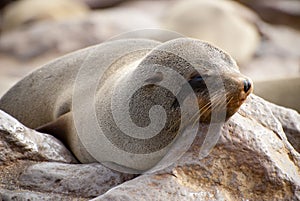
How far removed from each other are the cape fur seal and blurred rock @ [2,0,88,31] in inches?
317

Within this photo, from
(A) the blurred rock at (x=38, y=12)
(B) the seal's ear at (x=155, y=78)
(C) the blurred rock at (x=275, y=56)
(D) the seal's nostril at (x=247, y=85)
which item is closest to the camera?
(D) the seal's nostril at (x=247, y=85)

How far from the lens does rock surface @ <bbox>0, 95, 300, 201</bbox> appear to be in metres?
3.49

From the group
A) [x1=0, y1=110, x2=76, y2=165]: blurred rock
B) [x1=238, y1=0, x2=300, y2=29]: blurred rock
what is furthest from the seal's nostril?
[x1=238, y1=0, x2=300, y2=29]: blurred rock

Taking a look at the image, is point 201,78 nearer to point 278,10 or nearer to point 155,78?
point 155,78

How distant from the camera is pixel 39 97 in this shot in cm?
476

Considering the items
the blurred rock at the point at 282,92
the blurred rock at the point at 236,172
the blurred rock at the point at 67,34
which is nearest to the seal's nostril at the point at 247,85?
the blurred rock at the point at 236,172

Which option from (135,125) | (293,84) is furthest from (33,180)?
(293,84)

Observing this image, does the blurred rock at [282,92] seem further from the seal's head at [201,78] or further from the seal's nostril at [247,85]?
the seal's nostril at [247,85]

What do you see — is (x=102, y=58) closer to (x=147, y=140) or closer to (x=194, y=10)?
(x=147, y=140)

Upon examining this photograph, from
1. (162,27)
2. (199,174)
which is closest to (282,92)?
(199,174)

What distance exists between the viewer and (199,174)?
3.55 m

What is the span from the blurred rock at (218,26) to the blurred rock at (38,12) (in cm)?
213

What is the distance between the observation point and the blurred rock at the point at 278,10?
1341 centimetres

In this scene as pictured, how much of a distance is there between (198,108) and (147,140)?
0.31 metres
